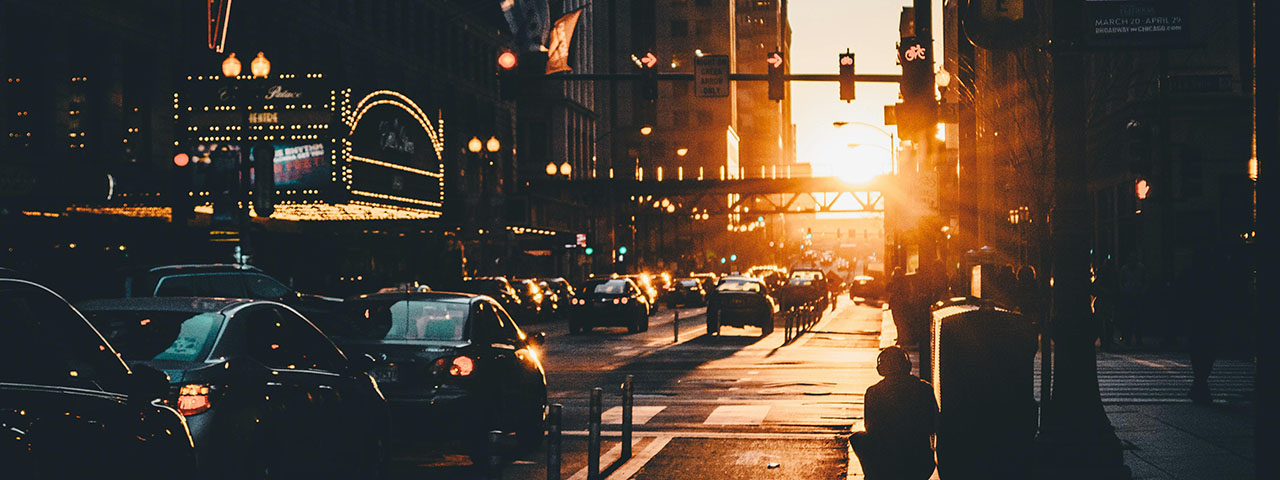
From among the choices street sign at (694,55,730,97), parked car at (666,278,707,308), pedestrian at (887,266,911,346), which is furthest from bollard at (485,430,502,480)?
parked car at (666,278,707,308)

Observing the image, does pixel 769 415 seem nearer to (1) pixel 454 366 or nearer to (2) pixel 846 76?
(1) pixel 454 366

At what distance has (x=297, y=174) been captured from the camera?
40531 mm

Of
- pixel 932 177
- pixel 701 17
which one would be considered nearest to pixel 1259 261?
pixel 932 177

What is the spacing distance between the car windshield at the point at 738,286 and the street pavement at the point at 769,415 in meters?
6.57

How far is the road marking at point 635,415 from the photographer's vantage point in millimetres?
16367

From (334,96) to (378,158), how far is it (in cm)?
568

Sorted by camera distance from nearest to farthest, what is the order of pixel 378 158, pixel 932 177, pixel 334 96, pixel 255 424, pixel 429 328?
pixel 255 424
pixel 429 328
pixel 932 177
pixel 334 96
pixel 378 158

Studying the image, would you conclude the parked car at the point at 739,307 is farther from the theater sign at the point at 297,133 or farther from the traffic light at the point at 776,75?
the theater sign at the point at 297,133

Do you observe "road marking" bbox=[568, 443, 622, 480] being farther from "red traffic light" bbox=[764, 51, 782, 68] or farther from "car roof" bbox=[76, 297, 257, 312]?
"red traffic light" bbox=[764, 51, 782, 68]

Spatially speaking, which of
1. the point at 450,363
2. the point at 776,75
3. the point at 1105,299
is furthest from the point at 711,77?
the point at 450,363

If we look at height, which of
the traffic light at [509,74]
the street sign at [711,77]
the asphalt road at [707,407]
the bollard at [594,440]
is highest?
the street sign at [711,77]

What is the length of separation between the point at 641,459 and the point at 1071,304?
4.50 metres

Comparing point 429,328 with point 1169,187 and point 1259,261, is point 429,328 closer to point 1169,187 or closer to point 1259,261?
point 1259,261

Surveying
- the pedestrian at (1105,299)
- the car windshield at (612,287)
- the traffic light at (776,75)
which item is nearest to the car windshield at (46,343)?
the traffic light at (776,75)
